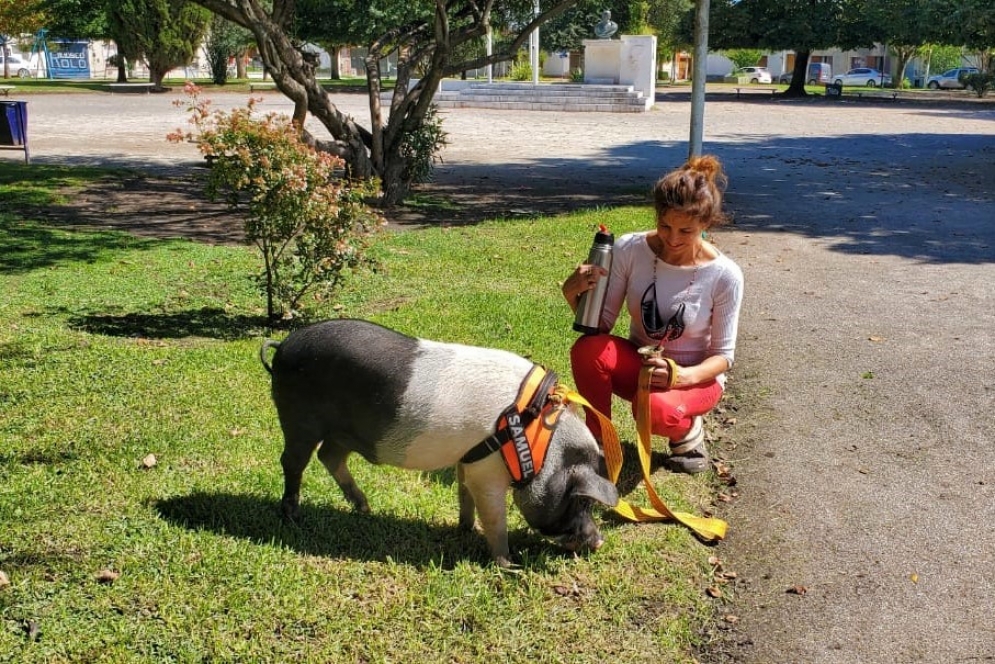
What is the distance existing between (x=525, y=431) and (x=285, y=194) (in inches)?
144

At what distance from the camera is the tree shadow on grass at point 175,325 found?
6875mm

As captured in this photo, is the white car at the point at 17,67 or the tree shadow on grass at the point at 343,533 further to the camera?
the white car at the point at 17,67

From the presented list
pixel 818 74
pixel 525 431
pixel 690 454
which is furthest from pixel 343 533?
pixel 818 74

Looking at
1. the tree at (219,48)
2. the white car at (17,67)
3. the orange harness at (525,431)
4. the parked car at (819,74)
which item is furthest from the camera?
the parked car at (819,74)

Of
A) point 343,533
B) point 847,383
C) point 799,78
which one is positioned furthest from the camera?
point 799,78

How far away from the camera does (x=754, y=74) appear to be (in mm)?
72938

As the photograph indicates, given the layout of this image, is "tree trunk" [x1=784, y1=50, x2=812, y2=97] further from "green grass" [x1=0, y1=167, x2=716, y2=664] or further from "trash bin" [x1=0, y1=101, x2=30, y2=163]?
"green grass" [x1=0, y1=167, x2=716, y2=664]

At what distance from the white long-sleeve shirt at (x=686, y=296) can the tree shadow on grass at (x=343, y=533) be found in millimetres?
1198

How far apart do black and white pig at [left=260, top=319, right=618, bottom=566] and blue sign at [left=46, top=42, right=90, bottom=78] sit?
67.3 metres

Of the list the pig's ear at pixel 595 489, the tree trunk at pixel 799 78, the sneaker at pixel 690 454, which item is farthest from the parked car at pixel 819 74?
the pig's ear at pixel 595 489

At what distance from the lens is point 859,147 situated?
21.2 meters

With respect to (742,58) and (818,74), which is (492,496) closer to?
(818,74)

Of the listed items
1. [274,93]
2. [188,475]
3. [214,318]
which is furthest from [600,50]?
[188,475]

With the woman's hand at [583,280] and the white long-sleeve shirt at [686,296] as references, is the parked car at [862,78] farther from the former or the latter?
the woman's hand at [583,280]
